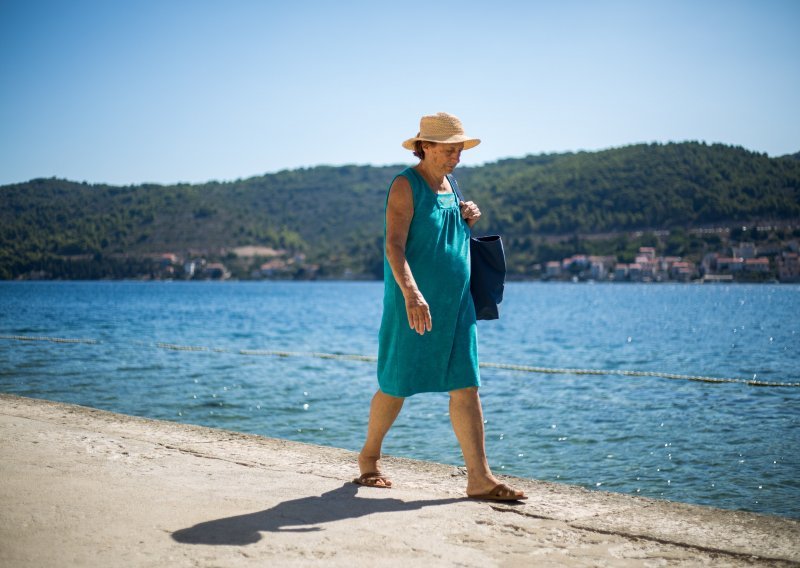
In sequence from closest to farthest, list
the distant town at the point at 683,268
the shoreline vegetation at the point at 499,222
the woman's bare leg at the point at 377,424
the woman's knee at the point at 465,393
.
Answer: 1. the woman's knee at the point at 465,393
2. the woman's bare leg at the point at 377,424
3. the shoreline vegetation at the point at 499,222
4. the distant town at the point at 683,268

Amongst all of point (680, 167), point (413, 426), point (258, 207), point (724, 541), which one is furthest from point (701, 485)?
point (258, 207)

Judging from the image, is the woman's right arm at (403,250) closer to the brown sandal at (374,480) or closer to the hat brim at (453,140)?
the hat brim at (453,140)

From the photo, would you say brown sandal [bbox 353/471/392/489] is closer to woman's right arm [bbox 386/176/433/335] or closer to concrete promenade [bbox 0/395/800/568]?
concrete promenade [bbox 0/395/800/568]

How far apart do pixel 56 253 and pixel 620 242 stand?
76.9 metres

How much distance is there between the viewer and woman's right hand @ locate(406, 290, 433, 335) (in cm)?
356

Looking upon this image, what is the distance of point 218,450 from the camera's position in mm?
4699

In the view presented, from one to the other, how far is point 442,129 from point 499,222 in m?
113

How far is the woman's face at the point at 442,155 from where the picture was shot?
3826 mm

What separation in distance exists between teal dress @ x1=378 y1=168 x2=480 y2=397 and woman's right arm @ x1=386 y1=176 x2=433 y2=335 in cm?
5

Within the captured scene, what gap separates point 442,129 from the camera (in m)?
3.80

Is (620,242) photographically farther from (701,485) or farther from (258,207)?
(701,485)

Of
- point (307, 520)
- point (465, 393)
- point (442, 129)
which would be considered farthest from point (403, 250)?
point (307, 520)

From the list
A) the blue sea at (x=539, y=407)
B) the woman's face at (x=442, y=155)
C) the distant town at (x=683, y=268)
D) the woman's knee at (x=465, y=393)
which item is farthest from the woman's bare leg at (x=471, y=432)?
the distant town at (x=683, y=268)

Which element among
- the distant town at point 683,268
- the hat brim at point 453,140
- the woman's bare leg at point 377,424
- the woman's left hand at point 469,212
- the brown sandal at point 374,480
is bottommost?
the brown sandal at point 374,480
